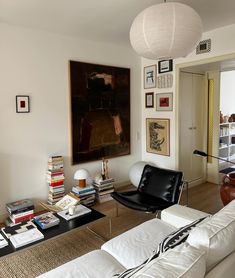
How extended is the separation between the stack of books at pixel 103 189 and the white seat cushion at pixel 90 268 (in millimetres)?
2127

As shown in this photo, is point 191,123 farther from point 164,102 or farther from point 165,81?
point 165,81

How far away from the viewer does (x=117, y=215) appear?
134 inches

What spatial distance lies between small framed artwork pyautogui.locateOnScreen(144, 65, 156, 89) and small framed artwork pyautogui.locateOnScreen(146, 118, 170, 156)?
635 millimetres

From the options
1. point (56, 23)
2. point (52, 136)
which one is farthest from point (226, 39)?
point (52, 136)

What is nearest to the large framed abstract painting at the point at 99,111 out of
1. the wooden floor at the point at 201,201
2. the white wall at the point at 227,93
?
the wooden floor at the point at 201,201

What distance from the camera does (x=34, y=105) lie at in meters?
3.46

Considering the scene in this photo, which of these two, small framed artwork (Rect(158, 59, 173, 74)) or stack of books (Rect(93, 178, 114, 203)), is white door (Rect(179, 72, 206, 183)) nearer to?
small framed artwork (Rect(158, 59, 173, 74))

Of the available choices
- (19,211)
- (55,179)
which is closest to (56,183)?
(55,179)

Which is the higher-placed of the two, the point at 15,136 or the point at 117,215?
the point at 15,136

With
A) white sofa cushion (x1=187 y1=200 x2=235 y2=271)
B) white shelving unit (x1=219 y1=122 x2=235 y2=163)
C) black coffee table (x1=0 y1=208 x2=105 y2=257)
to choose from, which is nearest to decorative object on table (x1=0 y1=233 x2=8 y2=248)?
black coffee table (x1=0 y1=208 x2=105 y2=257)

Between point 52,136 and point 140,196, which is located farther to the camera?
point 52,136

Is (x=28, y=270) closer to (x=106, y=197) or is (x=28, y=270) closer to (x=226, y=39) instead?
(x=106, y=197)

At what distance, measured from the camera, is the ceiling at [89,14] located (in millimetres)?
2584

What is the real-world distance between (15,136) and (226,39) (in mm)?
3227
